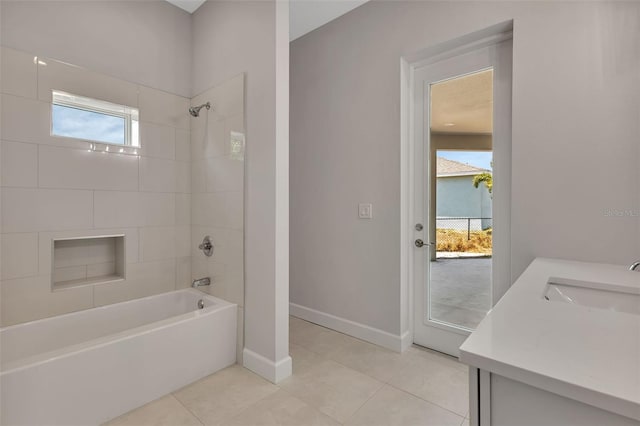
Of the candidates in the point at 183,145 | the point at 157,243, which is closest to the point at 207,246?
the point at 157,243

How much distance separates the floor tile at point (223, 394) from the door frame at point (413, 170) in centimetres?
117

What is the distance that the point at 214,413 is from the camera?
5.45 ft

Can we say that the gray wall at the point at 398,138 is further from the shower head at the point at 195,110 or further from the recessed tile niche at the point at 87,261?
the recessed tile niche at the point at 87,261

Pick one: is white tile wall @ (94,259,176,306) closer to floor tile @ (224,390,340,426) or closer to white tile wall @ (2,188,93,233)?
white tile wall @ (2,188,93,233)

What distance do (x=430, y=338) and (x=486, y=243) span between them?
0.86 meters

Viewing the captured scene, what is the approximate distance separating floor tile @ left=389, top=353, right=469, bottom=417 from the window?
263cm

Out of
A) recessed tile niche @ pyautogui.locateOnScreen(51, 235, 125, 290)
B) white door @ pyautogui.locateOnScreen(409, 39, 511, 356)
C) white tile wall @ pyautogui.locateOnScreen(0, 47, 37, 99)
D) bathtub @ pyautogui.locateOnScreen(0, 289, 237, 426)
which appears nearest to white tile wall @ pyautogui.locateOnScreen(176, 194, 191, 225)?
recessed tile niche @ pyautogui.locateOnScreen(51, 235, 125, 290)

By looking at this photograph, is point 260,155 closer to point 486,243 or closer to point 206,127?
point 206,127

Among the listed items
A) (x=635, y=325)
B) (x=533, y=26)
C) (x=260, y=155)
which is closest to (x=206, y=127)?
(x=260, y=155)

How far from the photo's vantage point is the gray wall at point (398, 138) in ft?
5.03

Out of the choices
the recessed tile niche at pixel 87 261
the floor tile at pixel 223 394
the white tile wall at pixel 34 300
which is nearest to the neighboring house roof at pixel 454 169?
the floor tile at pixel 223 394

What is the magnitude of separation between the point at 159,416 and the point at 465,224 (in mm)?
2272

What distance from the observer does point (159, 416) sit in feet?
5.35

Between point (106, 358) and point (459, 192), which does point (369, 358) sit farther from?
point (106, 358)
